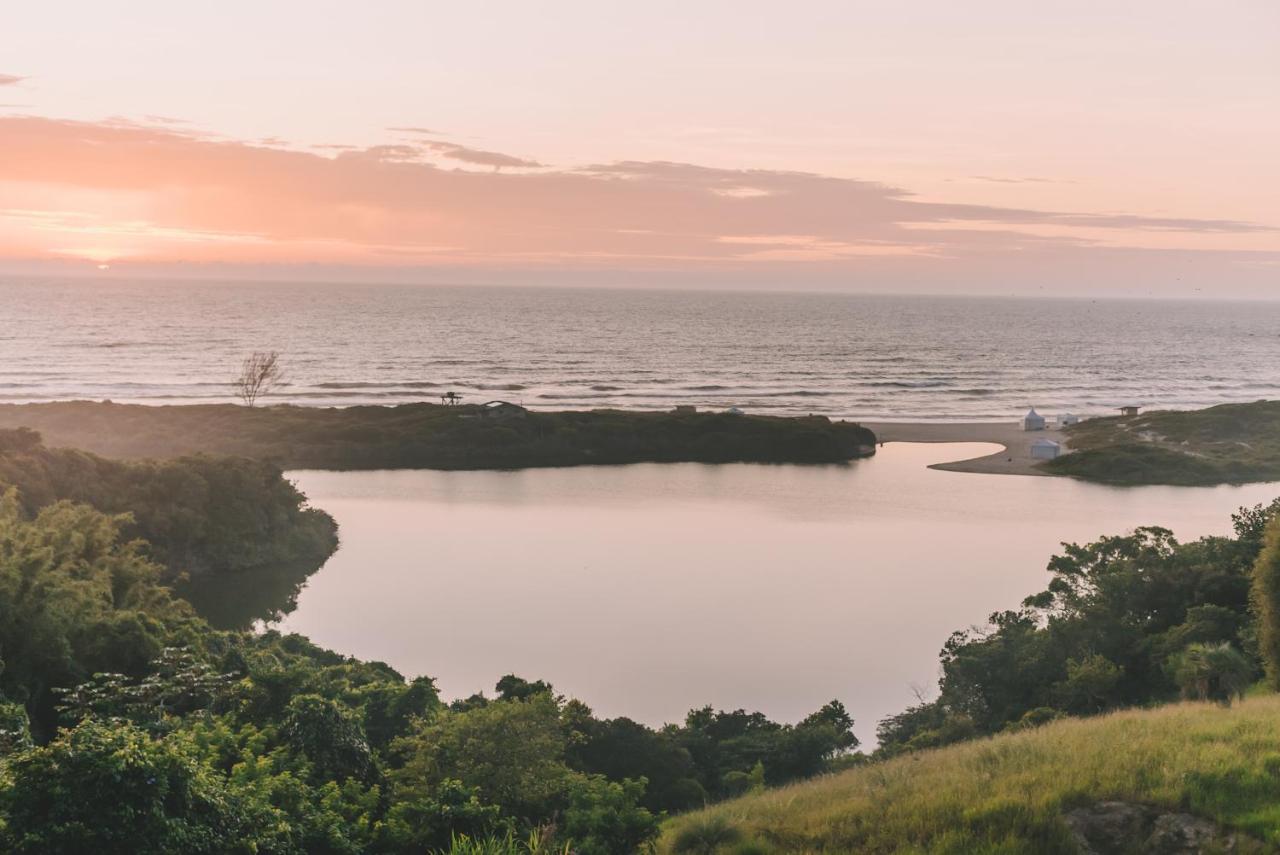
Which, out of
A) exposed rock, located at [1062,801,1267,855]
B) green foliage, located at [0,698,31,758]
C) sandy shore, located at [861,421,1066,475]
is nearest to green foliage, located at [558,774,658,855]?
exposed rock, located at [1062,801,1267,855]

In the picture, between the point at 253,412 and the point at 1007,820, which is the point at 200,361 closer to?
the point at 253,412

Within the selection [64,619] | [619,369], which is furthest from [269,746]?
[619,369]

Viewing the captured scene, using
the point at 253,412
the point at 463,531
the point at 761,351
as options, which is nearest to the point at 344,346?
the point at 761,351

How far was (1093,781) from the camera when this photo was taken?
1502 centimetres

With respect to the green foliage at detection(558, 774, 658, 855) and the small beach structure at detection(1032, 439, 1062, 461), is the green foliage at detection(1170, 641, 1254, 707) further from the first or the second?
the small beach structure at detection(1032, 439, 1062, 461)

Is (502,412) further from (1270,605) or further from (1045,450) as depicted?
(1270,605)

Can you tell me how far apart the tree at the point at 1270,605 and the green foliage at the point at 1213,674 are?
600mm

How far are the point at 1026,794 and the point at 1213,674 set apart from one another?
383 inches

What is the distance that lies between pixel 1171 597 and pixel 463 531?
95.7ft

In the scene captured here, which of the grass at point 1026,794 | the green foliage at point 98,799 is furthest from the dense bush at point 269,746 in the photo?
the grass at point 1026,794

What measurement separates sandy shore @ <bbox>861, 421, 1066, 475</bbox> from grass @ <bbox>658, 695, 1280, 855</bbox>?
175ft

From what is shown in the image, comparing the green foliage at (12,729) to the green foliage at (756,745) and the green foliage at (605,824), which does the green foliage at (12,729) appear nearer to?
the green foliage at (605,824)

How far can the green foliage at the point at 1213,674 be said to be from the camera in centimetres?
2217

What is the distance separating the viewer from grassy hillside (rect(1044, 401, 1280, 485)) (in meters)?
67.2
